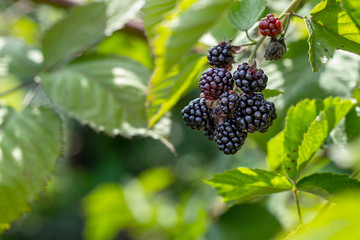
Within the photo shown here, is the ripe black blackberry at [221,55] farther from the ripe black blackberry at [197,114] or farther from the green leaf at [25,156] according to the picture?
the green leaf at [25,156]

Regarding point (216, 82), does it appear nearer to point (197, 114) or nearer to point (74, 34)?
point (197, 114)

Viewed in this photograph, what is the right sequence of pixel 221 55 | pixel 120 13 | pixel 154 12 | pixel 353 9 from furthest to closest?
pixel 120 13, pixel 154 12, pixel 221 55, pixel 353 9

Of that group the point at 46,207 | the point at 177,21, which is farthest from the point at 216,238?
the point at 46,207

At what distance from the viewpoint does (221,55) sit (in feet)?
2.87

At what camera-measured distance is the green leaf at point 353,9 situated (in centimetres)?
76

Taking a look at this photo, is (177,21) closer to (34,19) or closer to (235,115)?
(235,115)

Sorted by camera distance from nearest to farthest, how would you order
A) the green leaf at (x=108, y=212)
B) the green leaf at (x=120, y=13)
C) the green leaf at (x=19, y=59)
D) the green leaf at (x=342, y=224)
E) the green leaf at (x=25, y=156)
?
the green leaf at (x=342, y=224) < the green leaf at (x=25, y=156) < the green leaf at (x=120, y=13) < the green leaf at (x=19, y=59) < the green leaf at (x=108, y=212)

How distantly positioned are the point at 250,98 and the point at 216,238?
3.49 feet

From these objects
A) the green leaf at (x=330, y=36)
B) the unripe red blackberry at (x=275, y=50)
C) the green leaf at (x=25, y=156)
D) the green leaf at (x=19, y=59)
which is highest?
the green leaf at (x=330, y=36)

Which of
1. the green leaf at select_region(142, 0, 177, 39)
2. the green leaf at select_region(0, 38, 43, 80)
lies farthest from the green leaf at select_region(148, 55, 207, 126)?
the green leaf at select_region(0, 38, 43, 80)

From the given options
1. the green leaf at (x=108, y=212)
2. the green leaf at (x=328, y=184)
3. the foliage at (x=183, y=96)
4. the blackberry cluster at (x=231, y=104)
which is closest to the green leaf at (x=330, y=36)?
the foliage at (x=183, y=96)

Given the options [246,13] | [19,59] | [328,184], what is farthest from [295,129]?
[19,59]

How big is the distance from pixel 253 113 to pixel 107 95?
698mm

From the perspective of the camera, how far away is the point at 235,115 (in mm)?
859
